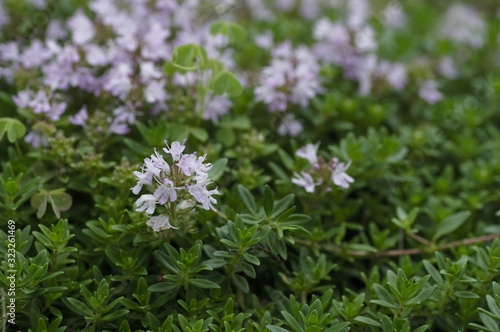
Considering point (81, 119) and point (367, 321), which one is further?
point (81, 119)

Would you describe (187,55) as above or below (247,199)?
above

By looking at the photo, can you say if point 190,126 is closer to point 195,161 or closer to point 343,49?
point 195,161

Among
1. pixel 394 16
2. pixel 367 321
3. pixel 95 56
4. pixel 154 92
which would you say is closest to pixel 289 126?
pixel 154 92

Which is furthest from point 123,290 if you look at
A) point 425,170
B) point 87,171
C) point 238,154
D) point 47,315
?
point 425,170

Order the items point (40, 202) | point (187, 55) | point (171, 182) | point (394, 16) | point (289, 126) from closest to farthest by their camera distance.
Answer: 1. point (171, 182)
2. point (40, 202)
3. point (187, 55)
4. point (289, 126)
5. point (394, 16)

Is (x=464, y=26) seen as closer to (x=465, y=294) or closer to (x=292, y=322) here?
(x=465, y=294)

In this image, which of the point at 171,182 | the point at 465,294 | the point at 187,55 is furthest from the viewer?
the point at 187,55
